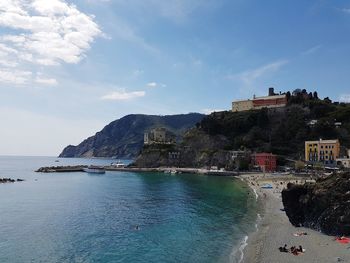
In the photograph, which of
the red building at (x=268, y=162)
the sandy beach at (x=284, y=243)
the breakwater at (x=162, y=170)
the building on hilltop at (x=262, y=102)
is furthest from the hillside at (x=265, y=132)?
the sandy beach at (x=284, y=243)

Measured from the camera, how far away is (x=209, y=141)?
490 ft

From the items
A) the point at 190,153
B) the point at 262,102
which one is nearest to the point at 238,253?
the point at 190,153

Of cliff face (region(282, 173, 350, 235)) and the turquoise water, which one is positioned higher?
cliff face (region(282, 173, 350, 235))

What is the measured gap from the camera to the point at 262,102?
160m

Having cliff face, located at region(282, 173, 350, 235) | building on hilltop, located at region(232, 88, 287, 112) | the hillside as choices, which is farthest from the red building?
cliff face, located at region(282, 173, 350, 235)

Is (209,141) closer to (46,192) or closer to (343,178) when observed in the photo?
(46,192)

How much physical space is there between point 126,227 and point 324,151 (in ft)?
293

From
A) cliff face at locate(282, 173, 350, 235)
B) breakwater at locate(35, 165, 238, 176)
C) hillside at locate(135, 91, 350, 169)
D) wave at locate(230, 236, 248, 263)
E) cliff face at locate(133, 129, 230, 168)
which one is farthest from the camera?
cliff face at locate(133, 129, 230, 168)

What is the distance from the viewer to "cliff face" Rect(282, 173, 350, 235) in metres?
36.8

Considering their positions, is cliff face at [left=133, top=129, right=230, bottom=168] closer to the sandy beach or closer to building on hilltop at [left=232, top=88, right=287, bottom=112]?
building on hilltop at [left=232, top=88, right=287, bottom=112]

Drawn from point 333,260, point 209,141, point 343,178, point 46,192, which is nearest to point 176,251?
point 333,260

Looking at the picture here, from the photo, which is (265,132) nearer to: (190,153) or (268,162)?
(268,162)

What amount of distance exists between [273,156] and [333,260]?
94592 mm

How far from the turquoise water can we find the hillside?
210 feet
